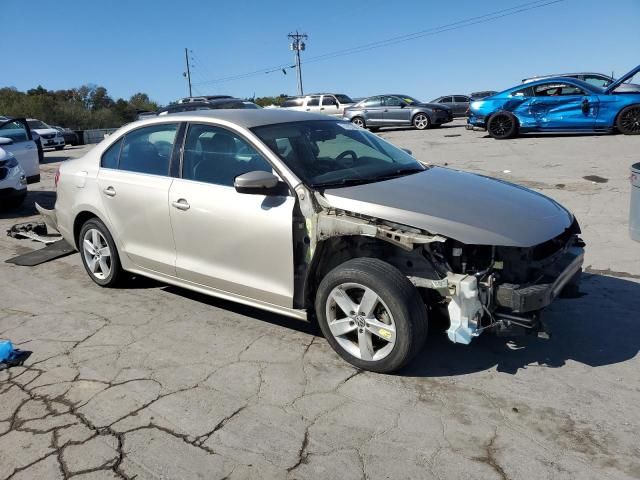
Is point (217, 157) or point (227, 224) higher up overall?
point (217, 157)

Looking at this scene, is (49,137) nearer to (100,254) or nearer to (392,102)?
(392,102)

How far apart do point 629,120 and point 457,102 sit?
68.6ft

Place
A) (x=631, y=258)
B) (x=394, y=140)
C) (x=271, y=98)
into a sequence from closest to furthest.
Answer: (x=631, y=258)
(x=394, y=140)
(x=271, y=98)

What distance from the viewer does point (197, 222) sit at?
415 cm

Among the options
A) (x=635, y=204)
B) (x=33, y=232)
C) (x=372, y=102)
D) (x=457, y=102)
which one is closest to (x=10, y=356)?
(x=33, y=232)

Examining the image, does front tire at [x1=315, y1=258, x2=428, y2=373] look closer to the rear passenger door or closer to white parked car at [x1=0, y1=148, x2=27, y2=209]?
the rear passenger door

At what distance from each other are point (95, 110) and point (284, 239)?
7369cm

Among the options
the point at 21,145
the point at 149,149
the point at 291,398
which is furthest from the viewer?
the point at 21,145

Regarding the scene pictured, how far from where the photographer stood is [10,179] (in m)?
9.22

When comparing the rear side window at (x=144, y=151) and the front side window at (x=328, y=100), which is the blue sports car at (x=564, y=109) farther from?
the front side window at (x=328, y=100)

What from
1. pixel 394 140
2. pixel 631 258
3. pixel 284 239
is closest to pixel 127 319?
pixel 284 239

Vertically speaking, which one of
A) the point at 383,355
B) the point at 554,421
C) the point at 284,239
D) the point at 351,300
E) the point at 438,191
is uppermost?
the point at 438,191

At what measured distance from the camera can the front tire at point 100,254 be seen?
507cm

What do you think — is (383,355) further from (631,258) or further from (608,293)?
(631,258)
